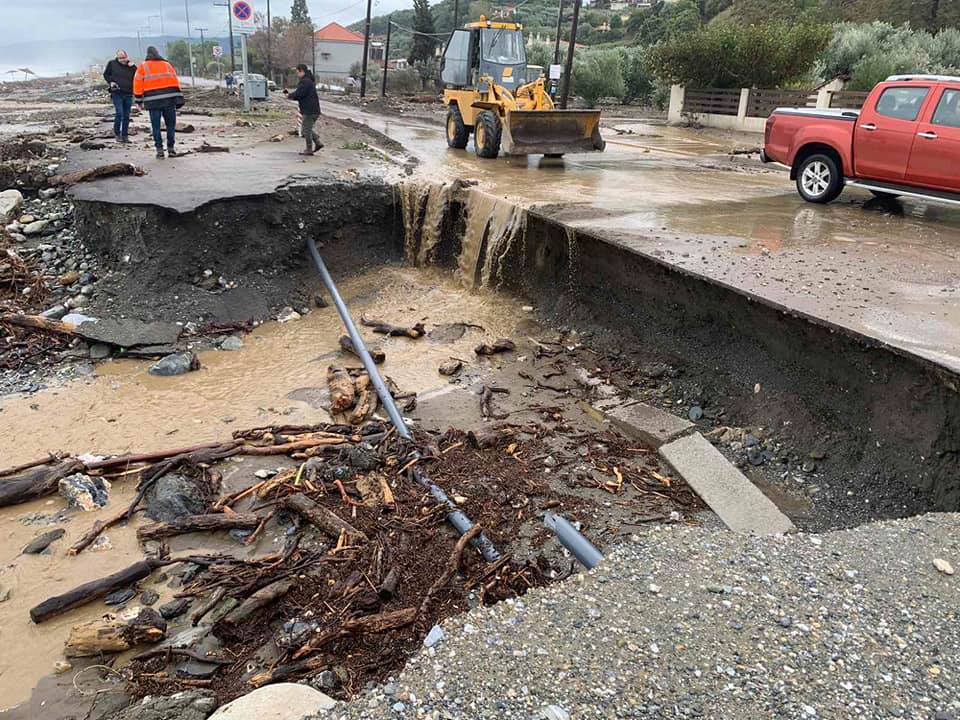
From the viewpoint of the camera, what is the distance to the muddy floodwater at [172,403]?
4.70m

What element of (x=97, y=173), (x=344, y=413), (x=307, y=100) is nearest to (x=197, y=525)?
(x=344, y=413)

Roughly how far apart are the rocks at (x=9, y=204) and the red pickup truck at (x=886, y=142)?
1210cm

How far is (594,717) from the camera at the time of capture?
2.57 metres

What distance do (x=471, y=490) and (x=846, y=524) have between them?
2.84m

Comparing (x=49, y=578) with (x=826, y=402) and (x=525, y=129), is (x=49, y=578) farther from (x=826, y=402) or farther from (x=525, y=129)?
(x=525, y=129)

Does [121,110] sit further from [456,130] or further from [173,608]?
[173,608]

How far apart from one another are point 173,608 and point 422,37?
169 feet

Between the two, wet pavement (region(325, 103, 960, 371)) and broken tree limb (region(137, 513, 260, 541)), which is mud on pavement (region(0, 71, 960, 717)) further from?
wet pavement (region(325, 103, 960, 371))

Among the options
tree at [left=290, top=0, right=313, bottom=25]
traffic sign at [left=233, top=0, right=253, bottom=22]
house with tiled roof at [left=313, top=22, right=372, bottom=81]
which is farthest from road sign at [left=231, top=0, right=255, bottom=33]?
tree at [left=290, top=0, right=313, bottom=25]

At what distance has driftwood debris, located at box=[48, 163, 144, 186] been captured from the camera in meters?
10.9

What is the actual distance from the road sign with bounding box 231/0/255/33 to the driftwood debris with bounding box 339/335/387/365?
1424 cm

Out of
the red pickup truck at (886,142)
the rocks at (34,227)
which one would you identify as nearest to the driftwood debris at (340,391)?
the rocks at (34,227)

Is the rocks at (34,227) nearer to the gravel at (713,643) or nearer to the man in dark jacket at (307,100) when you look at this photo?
the man in dark jacket at (307,100)

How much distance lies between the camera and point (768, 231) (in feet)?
29.4
